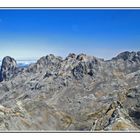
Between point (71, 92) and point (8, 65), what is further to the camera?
point (71, 92)

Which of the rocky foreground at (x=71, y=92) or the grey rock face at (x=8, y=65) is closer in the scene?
the rocky foreground at (x=71, y=92)

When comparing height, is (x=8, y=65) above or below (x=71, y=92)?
above

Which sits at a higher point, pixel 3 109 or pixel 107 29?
pixel 107 29

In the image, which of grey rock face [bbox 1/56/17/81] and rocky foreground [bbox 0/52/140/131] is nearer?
rocky foreground [bbox 0/52/140/131]

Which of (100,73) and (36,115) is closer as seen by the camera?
(36,115)
